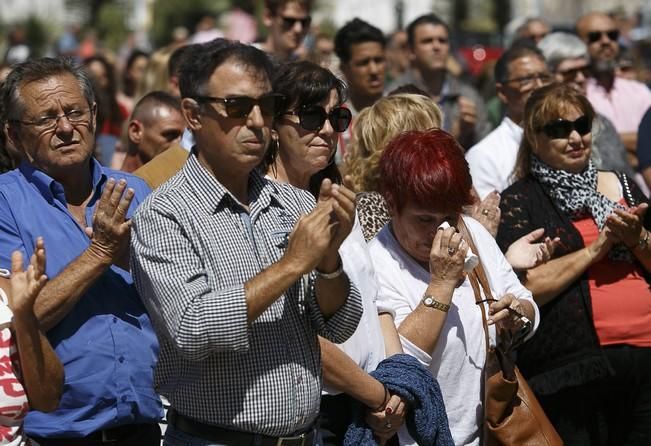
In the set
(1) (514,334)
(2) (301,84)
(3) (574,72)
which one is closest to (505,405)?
(1) (514,334)

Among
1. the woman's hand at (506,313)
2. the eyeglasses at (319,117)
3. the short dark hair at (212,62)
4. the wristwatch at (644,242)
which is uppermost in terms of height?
the short dark hair at (212,62)

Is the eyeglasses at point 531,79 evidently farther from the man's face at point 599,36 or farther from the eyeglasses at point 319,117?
the eyeglasses at point 319,117

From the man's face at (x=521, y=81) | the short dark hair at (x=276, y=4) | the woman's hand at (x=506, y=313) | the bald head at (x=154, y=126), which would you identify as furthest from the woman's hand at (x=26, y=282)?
the short dark hair at (x=276, y=4)

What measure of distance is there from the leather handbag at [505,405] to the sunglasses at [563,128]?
4.10 feet

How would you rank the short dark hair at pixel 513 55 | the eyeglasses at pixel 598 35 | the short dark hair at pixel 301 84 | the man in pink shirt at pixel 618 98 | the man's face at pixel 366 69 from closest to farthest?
the short dark hair at pixel 301 84 → the short dark hair at pixel 513 55 → the man's face at pixel 366 69 → the man in pink shirt at pixel 618 98 → the eyeglasses at pixel 598 35

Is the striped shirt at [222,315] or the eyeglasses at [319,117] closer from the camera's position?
the striped shirt at [222,315]

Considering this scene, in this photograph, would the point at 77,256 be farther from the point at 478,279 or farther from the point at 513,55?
the point at 513,55

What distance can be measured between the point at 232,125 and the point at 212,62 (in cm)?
24

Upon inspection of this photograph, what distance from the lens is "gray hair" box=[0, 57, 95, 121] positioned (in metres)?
4.55

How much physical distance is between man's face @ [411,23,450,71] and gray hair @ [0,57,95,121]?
17.5 feet

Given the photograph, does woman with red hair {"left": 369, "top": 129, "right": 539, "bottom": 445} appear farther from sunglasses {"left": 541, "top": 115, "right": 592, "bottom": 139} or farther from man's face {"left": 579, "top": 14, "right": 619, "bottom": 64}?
man's face {"left": 579, "top": 14, "right": 619, "bottom": 64}

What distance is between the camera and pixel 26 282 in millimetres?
3838

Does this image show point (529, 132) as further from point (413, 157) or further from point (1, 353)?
point (1, 353)

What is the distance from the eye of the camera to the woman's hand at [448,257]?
473 cm
